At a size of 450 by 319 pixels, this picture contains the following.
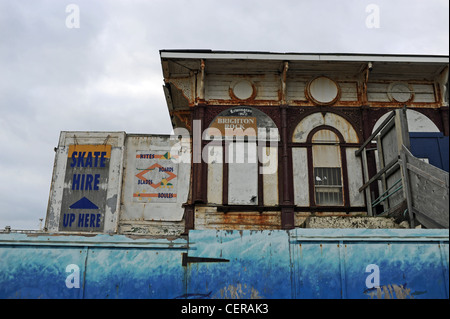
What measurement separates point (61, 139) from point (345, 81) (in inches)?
417

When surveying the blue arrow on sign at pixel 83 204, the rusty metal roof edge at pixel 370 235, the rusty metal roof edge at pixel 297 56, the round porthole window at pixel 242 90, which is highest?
the rusty metal roof edge at pixel 297 56

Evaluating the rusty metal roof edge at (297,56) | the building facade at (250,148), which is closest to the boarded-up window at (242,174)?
the building facade at (250,148)

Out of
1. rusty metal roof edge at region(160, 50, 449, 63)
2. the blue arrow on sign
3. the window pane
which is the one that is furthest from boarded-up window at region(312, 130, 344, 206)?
the blue arrow on sign

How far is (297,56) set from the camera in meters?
14.2

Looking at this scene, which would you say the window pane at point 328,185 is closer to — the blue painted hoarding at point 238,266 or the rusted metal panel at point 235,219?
the rusted metal panel at point 235,219

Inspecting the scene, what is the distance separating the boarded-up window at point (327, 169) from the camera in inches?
551

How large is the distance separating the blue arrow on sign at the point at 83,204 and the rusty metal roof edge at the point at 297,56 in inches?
223

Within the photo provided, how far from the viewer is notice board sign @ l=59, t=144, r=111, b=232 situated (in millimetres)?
14500

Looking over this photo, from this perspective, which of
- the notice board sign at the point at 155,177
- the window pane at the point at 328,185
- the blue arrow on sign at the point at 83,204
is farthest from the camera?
the notice board sign at the point at 155,177

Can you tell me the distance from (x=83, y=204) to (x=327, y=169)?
859 centimetres

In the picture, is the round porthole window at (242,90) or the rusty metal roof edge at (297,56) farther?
the round porthole window at (242,90)

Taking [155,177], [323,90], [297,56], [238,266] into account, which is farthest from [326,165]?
[238,266]

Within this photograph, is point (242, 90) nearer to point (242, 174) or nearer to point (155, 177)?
point (242, 174)
